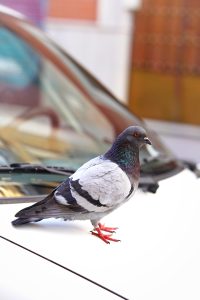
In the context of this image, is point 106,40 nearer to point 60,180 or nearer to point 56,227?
point 60,180

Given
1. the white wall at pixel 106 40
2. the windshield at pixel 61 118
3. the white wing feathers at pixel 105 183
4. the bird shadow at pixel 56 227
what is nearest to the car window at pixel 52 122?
the windshield at pixel 61 118

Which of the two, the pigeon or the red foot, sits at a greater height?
the pigeon

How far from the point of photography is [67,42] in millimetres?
11734

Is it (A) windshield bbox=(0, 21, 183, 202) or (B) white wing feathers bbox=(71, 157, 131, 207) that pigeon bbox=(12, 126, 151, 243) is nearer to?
(B) white wing feathers bbox=(71, 157, 131, 207)

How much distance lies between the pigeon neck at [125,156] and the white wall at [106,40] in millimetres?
9220

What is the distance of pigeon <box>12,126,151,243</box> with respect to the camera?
204 centimetres

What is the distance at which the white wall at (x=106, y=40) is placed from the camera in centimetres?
1126

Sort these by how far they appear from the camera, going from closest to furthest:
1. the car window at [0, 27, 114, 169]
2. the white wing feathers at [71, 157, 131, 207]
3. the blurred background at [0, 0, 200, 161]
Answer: the white wing feathers at [71, 157, 131, 207] → the car window at [0, 27, 114, 169] → the blurred background at [0, 0, 200, 161]

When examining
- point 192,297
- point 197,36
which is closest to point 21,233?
point 192,297

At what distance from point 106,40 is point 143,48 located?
2.18 feet

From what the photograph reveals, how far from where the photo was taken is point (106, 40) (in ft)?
37.4

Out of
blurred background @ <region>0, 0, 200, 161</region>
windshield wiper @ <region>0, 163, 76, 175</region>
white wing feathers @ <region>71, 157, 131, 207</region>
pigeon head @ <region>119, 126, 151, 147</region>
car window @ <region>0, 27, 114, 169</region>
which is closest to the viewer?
white wing feathers @ <region>71, 157, 131, 207</region>

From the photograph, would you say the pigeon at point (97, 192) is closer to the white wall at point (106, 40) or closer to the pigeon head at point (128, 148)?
the pigeon head at point (128, 148)

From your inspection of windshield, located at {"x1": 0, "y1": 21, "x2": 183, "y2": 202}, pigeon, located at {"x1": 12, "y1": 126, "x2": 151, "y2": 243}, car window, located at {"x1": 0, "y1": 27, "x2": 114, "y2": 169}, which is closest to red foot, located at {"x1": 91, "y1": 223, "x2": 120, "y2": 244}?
pigeon, located at {"x1": 12, "y1": 126, "x2": 151, "y2": 243}
